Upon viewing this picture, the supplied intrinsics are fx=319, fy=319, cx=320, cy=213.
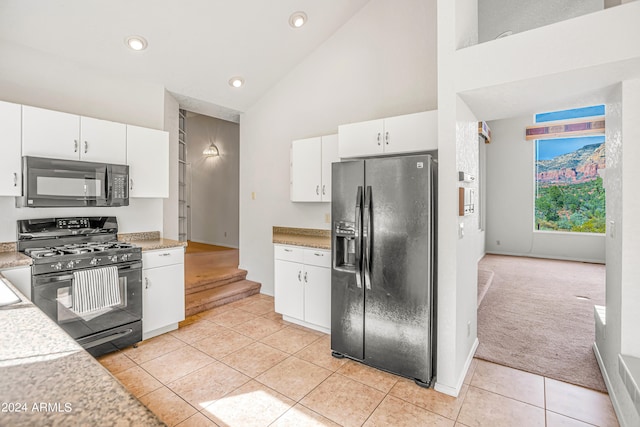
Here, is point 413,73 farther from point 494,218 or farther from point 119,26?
point 494,218

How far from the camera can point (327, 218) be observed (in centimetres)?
407

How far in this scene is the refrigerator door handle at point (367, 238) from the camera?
266 cm

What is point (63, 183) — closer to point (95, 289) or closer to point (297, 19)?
point (95, 289)

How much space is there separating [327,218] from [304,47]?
2208 millimetres

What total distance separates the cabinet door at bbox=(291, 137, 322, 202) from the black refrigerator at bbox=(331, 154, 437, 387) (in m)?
0.97

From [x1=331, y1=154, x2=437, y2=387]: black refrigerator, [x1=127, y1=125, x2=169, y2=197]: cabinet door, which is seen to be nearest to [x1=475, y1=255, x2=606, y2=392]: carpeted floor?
[x1=331, y1=154, x2=437, y2=387]: black refrigerator

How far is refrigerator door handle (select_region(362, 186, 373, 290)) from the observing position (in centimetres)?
266

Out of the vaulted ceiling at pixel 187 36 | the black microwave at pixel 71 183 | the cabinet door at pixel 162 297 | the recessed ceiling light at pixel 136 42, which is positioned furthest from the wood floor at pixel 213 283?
the recessed ceiling light at pixel 136 42

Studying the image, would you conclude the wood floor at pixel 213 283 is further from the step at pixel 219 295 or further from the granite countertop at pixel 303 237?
the granite countertop at pixel 303 237

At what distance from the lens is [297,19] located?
3.61m

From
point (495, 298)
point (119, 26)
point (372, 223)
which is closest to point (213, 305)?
point (372, 223)

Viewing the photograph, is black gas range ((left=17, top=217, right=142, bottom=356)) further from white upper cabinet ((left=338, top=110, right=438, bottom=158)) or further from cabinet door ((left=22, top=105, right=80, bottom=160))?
white upper cabinet ((left=338, top=110, right=438, bottom=158))

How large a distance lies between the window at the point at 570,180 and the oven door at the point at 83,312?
27.6 ft

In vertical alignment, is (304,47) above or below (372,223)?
above
